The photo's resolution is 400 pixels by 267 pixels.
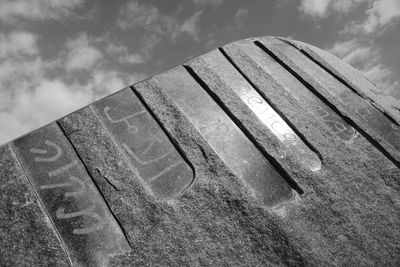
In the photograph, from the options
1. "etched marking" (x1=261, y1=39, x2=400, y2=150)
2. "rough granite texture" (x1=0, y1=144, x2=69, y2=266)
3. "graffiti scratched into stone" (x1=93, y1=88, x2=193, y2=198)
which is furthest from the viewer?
"etched marking" (x1=261, y1=39, x2=400, y2=150)


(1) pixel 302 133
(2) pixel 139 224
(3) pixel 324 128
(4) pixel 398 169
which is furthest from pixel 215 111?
(4) pixel 398 169

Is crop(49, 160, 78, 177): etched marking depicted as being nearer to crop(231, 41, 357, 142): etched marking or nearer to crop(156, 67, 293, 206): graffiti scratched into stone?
crop(156, 67, 293, 206): graffiti scratched into stone

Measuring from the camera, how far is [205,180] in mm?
2750

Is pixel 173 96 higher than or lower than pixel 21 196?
higher

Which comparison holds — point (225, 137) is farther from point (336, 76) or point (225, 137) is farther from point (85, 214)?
point (336, 76)

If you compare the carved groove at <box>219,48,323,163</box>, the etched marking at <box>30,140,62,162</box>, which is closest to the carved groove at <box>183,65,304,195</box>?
the carved groove at <box>219,48,323,163</box>

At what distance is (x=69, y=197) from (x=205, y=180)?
1011mm

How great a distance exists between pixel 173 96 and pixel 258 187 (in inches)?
47.2

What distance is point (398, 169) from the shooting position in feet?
10.5

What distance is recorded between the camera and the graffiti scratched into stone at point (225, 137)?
2.88m

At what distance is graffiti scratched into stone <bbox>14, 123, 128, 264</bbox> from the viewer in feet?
7.58

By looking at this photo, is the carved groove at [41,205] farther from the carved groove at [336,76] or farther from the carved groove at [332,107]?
the carved groove at [336,76]

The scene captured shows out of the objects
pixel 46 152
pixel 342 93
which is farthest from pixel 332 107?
pixel 46 152

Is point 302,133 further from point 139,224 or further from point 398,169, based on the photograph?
point 139,224
